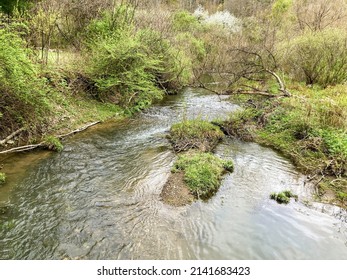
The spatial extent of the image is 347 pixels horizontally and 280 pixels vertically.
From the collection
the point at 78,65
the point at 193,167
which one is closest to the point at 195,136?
the point at 193,167

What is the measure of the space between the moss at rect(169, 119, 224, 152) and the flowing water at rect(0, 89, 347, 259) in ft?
2.93

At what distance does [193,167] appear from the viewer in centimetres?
780

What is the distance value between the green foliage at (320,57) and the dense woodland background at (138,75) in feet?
0.17

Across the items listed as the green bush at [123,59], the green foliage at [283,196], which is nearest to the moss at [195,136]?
the green foliage at [283,196]

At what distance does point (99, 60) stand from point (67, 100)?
2.54 m

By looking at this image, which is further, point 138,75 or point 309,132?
point 138,75

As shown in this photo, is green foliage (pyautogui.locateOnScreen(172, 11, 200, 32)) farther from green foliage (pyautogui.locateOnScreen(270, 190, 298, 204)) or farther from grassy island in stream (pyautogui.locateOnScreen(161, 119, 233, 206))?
green foliage (pyautogui.locateOnScreen(270, 190, 298, 204))

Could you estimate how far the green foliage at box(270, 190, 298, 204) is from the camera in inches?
273

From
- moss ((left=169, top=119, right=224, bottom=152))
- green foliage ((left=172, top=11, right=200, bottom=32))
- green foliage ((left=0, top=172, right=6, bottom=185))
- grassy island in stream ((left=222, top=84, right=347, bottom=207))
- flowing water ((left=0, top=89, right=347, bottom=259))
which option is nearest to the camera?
flowing water ((left=0, top=89, right=347, bottom=259))

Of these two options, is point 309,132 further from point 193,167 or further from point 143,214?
point 143,214

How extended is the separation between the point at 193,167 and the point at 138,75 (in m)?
7.84

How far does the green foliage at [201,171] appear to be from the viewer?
716 cm

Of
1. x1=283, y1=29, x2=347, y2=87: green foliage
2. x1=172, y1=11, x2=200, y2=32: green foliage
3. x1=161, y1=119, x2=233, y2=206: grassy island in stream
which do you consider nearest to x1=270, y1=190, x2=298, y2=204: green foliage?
x1=161, y1=119, x2=233, y2=206: grassy island in stream
